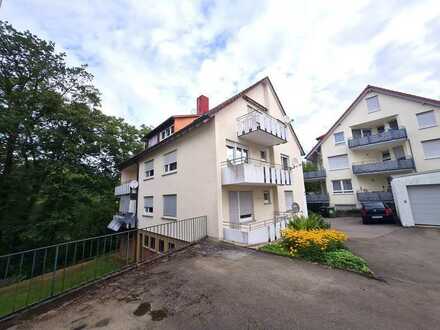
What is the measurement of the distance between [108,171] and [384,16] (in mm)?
23312

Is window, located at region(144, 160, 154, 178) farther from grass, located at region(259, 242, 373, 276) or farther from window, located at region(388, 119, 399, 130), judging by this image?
window, located at region(388, 119, 399, 130)

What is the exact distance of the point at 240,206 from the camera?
33.5 feet

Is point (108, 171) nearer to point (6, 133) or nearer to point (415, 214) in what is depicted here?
point (6, 133)

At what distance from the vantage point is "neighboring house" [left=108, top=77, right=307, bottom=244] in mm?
8984

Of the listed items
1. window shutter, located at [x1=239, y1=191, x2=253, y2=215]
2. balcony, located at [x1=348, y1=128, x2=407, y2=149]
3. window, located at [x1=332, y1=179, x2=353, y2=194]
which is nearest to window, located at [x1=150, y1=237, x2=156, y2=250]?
window shutter, located at [x1=239, y1=191, x2=253, y2=215]

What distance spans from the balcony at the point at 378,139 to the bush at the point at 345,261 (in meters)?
18.2

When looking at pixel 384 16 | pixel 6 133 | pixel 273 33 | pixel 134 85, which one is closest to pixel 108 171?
pixel 6 133

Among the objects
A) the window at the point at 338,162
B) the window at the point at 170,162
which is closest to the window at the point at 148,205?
the window at the point at 170,162

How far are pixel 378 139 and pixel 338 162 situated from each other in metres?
4.49

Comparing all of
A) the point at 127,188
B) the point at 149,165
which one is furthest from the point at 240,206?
the point at 127,188

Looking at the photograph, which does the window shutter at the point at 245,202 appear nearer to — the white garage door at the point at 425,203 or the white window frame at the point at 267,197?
the white window frame at the point at 267,197

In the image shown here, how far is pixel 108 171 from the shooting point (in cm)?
1938

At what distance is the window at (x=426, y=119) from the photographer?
16625mm

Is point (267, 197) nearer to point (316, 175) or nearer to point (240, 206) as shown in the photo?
point (240, 206)
